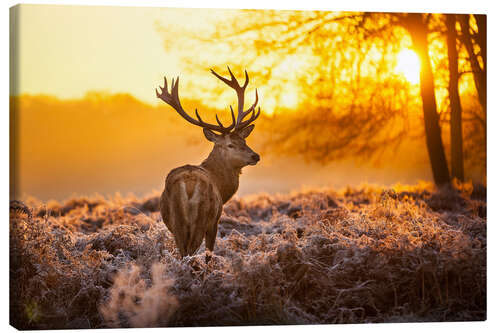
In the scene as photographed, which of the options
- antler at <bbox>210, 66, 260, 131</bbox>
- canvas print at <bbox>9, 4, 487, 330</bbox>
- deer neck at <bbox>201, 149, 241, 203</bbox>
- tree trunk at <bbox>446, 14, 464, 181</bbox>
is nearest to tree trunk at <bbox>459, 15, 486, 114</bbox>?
canvas print at <bbox>9, 4, 487, 330</bbox>

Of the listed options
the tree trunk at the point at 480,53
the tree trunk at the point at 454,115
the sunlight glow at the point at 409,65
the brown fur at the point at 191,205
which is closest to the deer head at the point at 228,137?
the brown fur at the point at 191,205

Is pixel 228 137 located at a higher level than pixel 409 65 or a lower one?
lower

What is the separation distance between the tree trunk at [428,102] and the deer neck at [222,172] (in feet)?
10.2

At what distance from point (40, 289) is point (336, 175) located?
16.7 feet

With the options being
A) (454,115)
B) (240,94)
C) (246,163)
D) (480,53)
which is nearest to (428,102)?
(454,115)

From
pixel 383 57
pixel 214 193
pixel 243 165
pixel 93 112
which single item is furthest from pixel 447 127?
pixel 93 112

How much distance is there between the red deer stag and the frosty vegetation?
260mm

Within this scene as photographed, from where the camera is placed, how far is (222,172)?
7785 millimetres

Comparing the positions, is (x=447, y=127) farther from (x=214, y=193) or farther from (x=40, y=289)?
(x=40, y=289)

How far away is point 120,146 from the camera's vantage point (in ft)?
31.7

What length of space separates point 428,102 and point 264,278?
14.2 feet

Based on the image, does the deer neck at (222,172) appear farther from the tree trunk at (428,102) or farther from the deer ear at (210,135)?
the tree trunk at (428,102)

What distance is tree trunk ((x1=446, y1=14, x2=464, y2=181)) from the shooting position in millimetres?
9183

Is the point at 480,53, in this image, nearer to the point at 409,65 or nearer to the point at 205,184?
the point at 409,65
